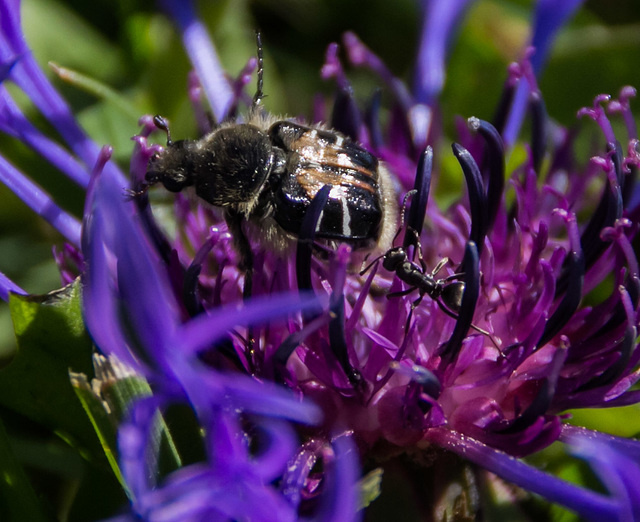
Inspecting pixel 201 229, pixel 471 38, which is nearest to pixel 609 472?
pixel 201 229

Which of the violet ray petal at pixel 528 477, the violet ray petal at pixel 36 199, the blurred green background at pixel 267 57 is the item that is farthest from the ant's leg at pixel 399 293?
the blurred green background at pixel 267 57

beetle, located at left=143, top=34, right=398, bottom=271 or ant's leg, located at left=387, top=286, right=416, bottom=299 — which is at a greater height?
Result: beetle, located at left=143, top=34, right=398, bottom=271

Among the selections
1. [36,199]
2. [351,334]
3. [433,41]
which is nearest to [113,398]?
[351,334]

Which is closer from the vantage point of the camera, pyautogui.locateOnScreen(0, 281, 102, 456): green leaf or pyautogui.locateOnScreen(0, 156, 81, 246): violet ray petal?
pyautogui.locateOnScreen(0, 281, 102, 456): green leaf

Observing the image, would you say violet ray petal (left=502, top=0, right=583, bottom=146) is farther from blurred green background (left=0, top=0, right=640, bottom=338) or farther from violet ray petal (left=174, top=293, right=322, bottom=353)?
violet ray petal (left=174, top=293, right=322, bottom=353)

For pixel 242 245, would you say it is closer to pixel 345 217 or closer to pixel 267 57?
pixel 345 217

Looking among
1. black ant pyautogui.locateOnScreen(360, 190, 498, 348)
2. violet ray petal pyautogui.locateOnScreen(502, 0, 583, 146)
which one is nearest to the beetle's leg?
black ant pyautogui.locateOnScreen(360, 190, 498, 348)

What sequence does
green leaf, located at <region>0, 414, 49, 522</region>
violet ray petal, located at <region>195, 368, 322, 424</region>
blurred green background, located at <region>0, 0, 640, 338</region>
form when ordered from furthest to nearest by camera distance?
blurred green background, located at <region>0, 0, 640, 338</region> → green leaf, located at <region>0, 414, 49, 522</region> → violet ray petal, located at <region>195, 368, 322, 424</region>
